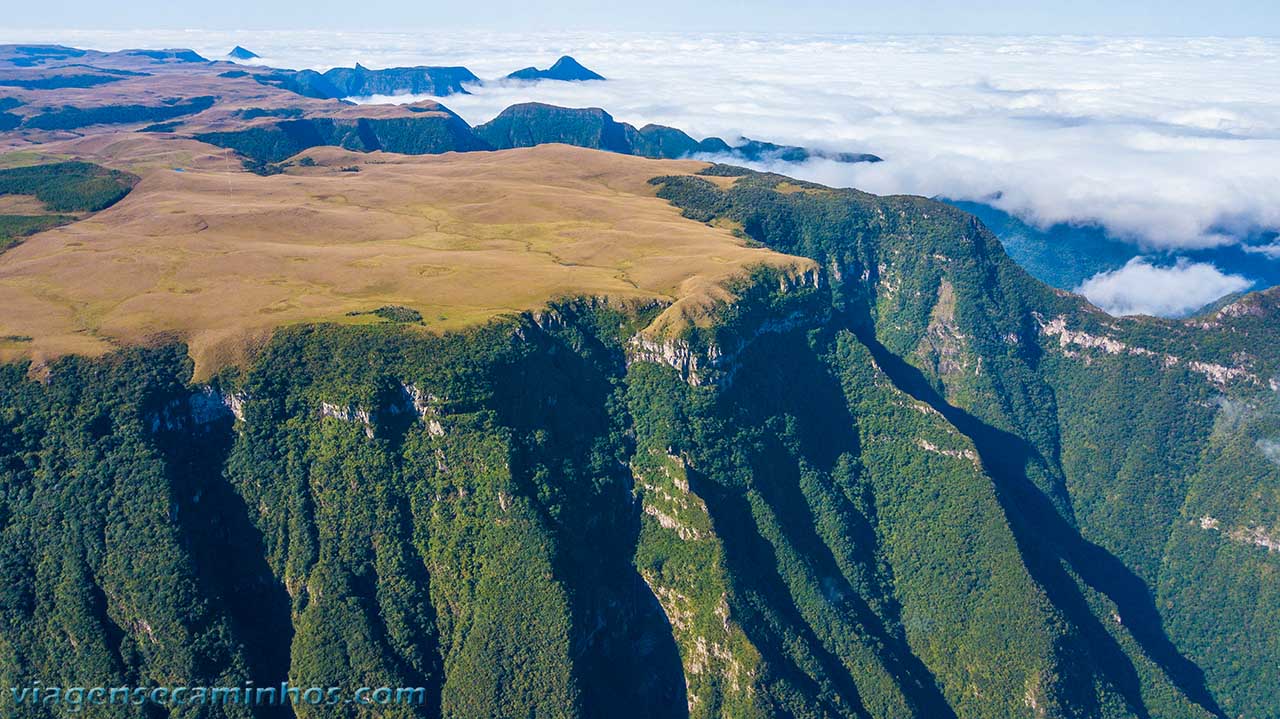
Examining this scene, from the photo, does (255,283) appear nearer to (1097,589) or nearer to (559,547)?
(559,547)

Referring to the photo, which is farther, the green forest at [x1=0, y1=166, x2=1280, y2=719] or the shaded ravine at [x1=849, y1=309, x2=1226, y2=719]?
the shaded ravine at [x1=849, y1=309, x2=1226, y2=719]

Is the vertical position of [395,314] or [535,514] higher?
[395,314]

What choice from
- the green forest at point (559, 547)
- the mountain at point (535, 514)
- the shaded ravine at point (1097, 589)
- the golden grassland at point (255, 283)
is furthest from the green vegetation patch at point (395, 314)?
the shaded ravine at point (1097, 589)

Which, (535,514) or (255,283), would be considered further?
(255,283)

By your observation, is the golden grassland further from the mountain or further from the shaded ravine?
the shaded ravine

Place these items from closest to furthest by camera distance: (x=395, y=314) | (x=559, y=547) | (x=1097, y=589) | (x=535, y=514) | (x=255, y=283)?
(x=535, y=514) < (x=559, y=547) < (x=395, y=314) < (x=255, y=283) < (x=1097, y=589)

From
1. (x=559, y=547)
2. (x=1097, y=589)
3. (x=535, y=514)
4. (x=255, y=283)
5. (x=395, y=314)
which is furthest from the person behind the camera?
(x=1097, y=589)

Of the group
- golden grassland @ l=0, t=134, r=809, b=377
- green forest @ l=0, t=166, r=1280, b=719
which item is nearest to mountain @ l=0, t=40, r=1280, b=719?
green forest @ l=0, t=166, r=1280, b=719

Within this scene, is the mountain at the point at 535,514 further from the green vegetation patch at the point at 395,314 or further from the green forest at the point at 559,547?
the green vegetation patch at the point at 395,314

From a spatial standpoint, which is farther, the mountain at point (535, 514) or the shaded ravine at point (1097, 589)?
the shaded ravine at point (1097, 589)

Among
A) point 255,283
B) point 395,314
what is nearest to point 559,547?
point 395,314

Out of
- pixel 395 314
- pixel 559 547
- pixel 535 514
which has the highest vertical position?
pixel 395 314

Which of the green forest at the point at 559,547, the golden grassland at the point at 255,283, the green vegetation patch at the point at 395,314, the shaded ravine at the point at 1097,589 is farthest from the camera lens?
the shaded ravine at the point at 1097,589

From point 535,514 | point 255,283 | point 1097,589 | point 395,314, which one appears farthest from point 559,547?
point 1097,589
